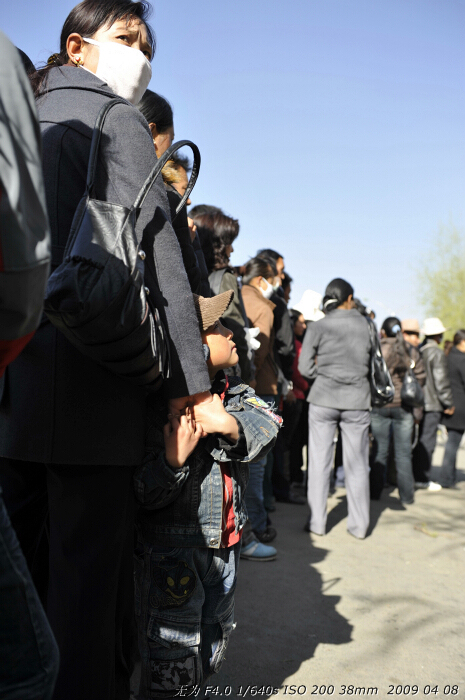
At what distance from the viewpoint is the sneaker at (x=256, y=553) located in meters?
4.56

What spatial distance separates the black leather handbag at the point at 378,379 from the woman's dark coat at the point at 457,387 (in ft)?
9.99

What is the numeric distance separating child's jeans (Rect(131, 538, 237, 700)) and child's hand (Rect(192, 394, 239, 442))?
1.25 feet

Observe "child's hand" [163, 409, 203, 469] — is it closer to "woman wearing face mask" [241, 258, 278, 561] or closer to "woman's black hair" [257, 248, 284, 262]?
"woman wearing face mask" [241, 258, 278, 561]

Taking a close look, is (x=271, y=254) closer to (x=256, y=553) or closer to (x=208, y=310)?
(x=256, y=553)

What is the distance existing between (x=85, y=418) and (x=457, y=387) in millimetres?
7554

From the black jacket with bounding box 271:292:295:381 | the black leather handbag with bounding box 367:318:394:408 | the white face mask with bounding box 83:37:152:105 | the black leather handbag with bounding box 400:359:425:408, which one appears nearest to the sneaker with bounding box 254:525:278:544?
the black leather handbag with bounding box 367:318:394:408

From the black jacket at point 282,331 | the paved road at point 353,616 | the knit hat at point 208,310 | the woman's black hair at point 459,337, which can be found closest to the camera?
the knit hat at point 208,310

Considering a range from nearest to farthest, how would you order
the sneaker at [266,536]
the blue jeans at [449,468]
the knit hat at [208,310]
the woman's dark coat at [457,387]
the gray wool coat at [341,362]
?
the knit hat at [208,310] < the sneaker at [266,536] < the gray wool coat at [341,362] < the blue jeans at [449,468] < the woman's dark coat at [457,387]

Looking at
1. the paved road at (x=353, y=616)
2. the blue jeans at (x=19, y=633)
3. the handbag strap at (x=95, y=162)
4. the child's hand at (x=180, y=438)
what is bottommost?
the paved road at (x=353, y=616)

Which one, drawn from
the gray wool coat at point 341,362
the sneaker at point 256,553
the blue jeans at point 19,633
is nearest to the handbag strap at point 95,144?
the blue jeans at point 19,633

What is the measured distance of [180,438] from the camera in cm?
177

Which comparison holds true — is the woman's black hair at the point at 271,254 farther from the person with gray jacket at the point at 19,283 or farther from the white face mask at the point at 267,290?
the person with gray jacket at the point at 19,283

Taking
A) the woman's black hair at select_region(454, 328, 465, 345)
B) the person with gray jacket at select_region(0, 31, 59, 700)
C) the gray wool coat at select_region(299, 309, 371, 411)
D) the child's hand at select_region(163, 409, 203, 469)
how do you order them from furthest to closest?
1. the woman's black hair at select_region(454, 328, 465, 345)
2. the gray wool coat at select_region(299, 309, 371, 411)
3. the child's hand at select_region(163, 409, 203, 469)
4. the person with gray jacket at select_region(0, 31, 59, 700)

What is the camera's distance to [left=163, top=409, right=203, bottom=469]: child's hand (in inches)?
69.6
